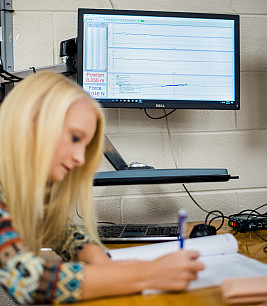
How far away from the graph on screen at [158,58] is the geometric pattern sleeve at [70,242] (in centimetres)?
54

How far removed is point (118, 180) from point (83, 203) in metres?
0.24

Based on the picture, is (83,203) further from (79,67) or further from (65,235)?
(79,67)

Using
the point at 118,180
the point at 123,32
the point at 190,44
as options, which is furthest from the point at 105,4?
the point at 118,180

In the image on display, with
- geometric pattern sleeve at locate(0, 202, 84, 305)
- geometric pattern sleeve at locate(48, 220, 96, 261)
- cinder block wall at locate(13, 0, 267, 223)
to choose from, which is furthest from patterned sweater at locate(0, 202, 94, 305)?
cinder block wall at locate(13, 0, 267, 223)

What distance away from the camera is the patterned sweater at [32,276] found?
0.72 m

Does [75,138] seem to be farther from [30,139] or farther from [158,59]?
[158,59]

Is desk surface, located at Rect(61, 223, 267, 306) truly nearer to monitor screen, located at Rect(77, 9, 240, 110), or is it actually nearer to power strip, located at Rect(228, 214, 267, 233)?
power strip, located at Rect(228, 214, 267, 233)

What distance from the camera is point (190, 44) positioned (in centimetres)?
152

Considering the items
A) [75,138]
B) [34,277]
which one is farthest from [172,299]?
[75,138]

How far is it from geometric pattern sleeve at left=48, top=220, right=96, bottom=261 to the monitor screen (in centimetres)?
52

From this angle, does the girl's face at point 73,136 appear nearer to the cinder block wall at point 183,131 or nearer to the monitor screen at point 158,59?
the monitor screen at point 158,59

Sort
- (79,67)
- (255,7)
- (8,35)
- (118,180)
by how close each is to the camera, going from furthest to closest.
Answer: (255,7)
(8,35)
(79,67)
(118,180)

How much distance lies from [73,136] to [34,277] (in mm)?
290

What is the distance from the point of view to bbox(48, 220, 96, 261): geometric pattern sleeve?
1.03m
